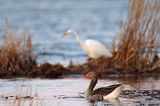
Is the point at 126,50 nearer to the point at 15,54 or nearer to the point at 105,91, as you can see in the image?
the point at 15,54

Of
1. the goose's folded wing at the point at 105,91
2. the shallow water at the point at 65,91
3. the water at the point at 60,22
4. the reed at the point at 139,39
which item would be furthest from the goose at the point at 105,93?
the water at the point at 60,22

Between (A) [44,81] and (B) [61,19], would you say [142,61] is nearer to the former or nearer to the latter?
(A) [44,81]

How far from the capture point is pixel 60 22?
3941 cm

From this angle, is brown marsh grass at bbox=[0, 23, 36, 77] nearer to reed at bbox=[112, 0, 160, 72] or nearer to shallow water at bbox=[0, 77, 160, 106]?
shallow water at bbox=[0, 77, 160, 106]

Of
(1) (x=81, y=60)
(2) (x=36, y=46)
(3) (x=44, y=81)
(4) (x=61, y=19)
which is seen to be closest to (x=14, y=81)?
(3) (x=44, y=81)

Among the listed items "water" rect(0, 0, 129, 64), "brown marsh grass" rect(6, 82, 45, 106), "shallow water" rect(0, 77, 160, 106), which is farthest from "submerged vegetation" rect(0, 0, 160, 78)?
"brown marsh grass" rect(6, 82, 45, 106)

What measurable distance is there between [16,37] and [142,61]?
3.11 meters

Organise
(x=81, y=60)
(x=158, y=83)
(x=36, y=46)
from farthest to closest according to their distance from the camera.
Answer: (x=36, y=46) → (x=81, y=60) → (x=158, y=83)

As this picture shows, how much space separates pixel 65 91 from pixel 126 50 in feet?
11.2

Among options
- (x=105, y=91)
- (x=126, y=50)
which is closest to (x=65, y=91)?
(x=105, y=91)

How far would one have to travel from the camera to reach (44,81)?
1725 cm

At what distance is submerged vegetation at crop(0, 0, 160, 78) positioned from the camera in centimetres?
1817

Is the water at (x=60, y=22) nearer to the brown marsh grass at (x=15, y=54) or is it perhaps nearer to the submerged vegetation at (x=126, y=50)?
the submerged vegetation at (x=126, y=50)

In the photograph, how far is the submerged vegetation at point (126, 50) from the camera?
18172 mm
